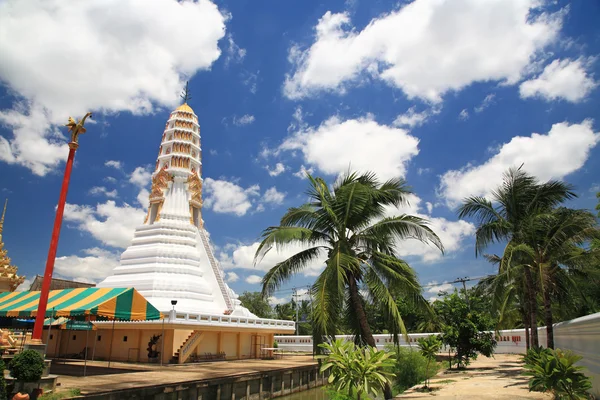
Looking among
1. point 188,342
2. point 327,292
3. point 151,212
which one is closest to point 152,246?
point 151,212

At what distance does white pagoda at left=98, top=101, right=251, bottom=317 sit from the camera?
2573cm

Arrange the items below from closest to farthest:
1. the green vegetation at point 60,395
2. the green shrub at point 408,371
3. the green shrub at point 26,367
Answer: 1. the green vegetation at point 60,395
2. the green shrub at point 26,367
3. the green shrub at point 408,371

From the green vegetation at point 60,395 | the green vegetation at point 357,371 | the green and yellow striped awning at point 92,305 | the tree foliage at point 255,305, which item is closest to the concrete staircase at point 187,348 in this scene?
the green and yellow striped awning at point 92,305

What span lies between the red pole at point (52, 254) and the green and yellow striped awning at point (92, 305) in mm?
2393

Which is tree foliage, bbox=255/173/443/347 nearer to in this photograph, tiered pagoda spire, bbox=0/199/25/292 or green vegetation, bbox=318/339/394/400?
green vegetation, bbox=318/339/394/400

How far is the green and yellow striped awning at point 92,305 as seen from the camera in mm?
15013

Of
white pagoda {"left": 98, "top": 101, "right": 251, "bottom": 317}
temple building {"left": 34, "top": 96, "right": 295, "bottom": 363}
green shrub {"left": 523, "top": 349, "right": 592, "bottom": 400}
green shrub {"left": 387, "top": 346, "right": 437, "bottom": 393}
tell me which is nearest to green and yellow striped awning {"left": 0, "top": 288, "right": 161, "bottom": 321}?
temple building {"left": 34, "top": 96, "right": 295, "bottom": 363}

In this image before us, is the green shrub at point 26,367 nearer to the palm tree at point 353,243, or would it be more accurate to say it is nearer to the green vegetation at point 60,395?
the green vegetation at point 60,395

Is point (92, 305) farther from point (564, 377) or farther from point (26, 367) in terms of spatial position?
point (564, 377)

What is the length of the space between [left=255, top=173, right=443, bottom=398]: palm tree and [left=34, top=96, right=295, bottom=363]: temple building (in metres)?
8.12

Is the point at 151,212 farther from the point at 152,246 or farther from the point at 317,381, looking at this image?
the point at 317,381

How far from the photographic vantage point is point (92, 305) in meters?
15.0

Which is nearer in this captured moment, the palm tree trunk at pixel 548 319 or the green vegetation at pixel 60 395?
the green vegetation at pixel 60 395

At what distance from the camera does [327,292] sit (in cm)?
1077
